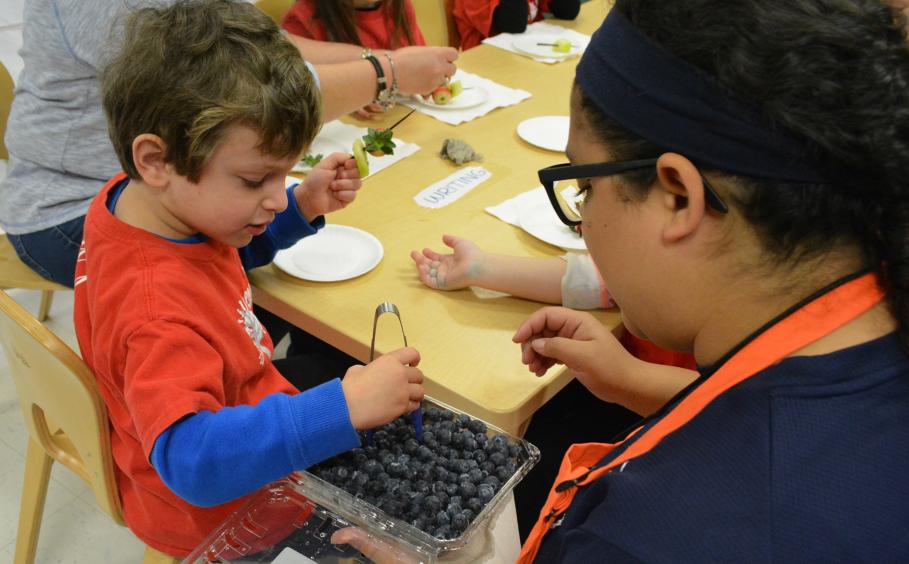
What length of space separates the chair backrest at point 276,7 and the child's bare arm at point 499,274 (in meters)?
1.42

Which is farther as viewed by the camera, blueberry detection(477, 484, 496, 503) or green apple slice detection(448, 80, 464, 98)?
green apple slice detection(448, 80, 464, 98)

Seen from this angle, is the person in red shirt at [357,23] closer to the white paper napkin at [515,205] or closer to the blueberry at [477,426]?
the white paper napkin at [515,205]

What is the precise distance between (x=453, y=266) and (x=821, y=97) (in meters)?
0.87

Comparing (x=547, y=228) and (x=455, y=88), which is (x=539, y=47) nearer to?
(x=455, y=88)

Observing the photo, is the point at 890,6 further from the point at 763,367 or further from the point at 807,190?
the point at 763,367

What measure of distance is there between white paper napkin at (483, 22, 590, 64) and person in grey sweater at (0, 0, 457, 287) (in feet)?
4.57

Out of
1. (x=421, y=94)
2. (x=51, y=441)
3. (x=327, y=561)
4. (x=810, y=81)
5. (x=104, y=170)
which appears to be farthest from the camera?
(x=421, y=94)

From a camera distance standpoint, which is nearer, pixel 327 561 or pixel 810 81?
pixel 810 81

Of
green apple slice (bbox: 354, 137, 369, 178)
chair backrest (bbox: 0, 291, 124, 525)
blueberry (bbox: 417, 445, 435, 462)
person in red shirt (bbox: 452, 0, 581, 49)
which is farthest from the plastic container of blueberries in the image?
person in red shirt (bbox: 452, 0, 581, 49)

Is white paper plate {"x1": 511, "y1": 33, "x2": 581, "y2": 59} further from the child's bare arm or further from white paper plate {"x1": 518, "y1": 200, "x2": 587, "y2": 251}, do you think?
the child's bare arm

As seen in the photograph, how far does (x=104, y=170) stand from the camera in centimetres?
168

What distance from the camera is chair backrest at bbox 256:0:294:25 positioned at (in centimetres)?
251

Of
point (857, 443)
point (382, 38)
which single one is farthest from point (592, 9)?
point (857, 443)

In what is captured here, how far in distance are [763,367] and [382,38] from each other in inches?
83.1
